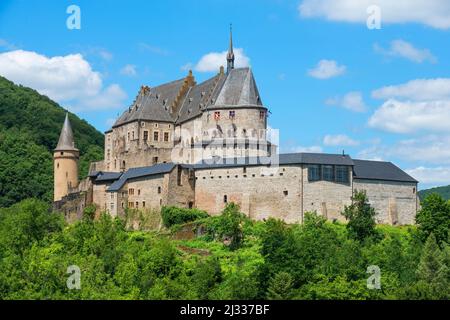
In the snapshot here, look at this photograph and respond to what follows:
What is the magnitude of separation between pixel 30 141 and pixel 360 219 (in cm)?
6807

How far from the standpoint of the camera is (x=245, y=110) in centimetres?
7831

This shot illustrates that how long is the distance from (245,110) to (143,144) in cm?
1040

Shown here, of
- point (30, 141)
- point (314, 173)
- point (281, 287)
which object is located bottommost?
point (281, 287)

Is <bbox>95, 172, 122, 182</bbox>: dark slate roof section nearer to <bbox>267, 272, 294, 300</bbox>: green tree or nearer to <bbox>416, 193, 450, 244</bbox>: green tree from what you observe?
<bbox>416, 193, 450, 244</bbox>: green tree

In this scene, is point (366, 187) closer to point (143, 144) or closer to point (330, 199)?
point (330, 199)

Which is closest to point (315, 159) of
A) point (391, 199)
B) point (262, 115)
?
point (391, 199)

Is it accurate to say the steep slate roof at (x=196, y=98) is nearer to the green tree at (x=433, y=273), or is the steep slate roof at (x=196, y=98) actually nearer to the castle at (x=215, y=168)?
the castle at (x=215, y=168)

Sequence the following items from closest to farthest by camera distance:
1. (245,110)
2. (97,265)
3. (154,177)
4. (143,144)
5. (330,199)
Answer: (97,265)
(330,199)
(154,177)
(245,110)
(143,144)

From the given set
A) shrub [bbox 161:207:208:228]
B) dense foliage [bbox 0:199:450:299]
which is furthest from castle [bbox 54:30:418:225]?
dense foliage [bbox 0:199:450:299]

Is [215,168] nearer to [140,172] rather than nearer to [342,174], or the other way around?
[140,172]

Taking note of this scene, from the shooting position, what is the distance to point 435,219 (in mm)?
66875

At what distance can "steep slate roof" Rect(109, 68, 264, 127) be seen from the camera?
79.2m

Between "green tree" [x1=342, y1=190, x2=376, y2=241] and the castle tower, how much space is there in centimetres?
2754
